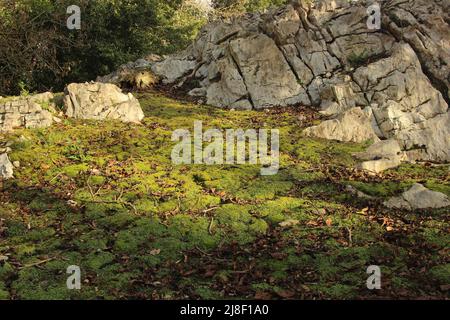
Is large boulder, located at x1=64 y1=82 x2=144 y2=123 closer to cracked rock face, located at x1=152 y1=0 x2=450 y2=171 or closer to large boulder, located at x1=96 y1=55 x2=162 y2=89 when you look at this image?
cracked rock face, located at x1=152 y1=0 x2=450 y2=171

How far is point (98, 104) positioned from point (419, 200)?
1198 centimetres

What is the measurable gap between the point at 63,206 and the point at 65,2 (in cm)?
1848

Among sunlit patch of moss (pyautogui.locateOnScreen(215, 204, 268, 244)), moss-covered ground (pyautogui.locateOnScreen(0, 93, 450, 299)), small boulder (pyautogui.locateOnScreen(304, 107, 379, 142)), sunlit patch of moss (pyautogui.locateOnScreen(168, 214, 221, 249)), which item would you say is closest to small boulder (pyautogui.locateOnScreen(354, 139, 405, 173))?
moss-covered ground (pyautogui.locateOnScreen(0, 93, 450, 299))

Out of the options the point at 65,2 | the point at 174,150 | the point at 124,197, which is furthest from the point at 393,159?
the point at 65,2

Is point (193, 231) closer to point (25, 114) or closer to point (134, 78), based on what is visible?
point (25, 114)

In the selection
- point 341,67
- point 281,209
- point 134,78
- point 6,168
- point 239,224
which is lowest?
point 239,224

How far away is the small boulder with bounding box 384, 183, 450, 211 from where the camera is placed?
→ 1041 centimetres

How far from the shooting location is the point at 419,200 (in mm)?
10523

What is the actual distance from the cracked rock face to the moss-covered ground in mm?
2772

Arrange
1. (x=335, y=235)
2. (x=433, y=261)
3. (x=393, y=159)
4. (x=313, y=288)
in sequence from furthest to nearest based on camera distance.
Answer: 1. (x=393, y=159)
2. (x=335, y=235)
3. (x=433, y=261)
4. (x=313, y=288)

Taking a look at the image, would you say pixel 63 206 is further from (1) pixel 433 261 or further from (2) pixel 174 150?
(1) pixel 433 261

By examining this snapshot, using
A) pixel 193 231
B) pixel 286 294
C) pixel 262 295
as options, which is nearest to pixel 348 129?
pixel 193 231

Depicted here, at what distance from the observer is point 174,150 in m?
14.0

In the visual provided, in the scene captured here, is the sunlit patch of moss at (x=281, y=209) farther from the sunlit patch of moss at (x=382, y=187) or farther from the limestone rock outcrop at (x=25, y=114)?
the limestone rock outcrop at (x=25, y=114)
